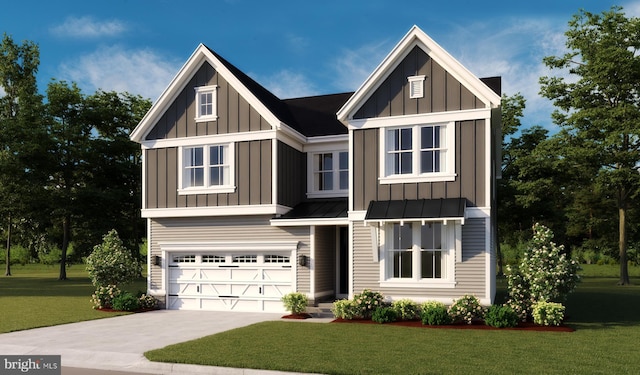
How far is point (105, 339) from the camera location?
524 inches

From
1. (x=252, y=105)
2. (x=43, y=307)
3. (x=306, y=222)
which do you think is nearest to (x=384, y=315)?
(x=306, y=222)

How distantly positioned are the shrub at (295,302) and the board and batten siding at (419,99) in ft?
19.6

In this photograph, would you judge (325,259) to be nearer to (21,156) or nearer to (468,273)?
(468,273)

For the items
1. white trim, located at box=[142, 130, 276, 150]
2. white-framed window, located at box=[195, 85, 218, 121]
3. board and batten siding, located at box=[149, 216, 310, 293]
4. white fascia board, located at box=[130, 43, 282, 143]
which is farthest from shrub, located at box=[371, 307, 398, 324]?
white-framed window, located at box=[195, 85, 218, 121]

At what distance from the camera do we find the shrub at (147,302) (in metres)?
19.9

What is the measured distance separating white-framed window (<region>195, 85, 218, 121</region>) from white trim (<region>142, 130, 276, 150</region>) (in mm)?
730

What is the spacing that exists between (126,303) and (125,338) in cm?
638

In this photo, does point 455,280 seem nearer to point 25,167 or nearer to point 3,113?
point 25,167

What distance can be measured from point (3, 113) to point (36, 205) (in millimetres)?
11442

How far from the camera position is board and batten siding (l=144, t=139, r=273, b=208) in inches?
765

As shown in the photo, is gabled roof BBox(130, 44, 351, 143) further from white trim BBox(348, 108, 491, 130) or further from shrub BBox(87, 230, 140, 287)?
shrub BBox(87, 230, 140, 287)

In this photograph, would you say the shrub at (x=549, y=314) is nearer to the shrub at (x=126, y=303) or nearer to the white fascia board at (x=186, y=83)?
the white fascia board at (x=186, y=83)

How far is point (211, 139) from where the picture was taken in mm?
20047

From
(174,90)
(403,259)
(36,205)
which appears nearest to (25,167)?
(36,205)
